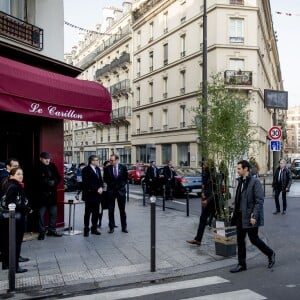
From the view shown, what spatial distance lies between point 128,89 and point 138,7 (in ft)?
29.8

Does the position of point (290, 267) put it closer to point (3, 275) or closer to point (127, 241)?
point (127, 241)

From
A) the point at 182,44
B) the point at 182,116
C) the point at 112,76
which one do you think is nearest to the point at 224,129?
the point at 182,116

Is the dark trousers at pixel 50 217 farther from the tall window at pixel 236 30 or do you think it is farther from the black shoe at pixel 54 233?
the tall window at pixel 236 30

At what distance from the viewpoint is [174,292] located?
5.79 meters

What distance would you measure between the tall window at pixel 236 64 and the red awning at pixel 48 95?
26.7 meters

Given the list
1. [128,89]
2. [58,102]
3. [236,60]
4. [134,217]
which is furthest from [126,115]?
[58,102]

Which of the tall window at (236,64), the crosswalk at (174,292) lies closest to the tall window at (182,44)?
the tall window at (236,64)

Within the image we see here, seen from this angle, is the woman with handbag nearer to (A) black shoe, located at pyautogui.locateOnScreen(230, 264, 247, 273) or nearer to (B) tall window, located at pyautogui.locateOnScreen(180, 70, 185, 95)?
(A) black shoe, located at pyautogui.locateOnScreen(230, 264, 247, 273)

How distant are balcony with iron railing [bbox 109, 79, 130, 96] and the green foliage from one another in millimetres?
40836

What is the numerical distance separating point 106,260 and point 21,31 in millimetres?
5445

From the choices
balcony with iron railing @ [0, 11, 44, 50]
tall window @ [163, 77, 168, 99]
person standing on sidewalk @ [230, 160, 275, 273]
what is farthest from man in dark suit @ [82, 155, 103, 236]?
tall window @ [163, 77, 168, 99]

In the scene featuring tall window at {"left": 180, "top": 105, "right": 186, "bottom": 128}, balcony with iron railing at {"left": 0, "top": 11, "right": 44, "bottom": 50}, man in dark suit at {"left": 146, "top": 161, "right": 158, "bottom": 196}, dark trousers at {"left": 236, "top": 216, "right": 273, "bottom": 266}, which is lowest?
Answer: dark trousers at {"left": 236, "top": 216, "right": 273, "bottom": 266}

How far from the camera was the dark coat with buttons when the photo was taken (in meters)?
6.68

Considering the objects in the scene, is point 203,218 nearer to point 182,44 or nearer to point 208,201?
point 208,201
